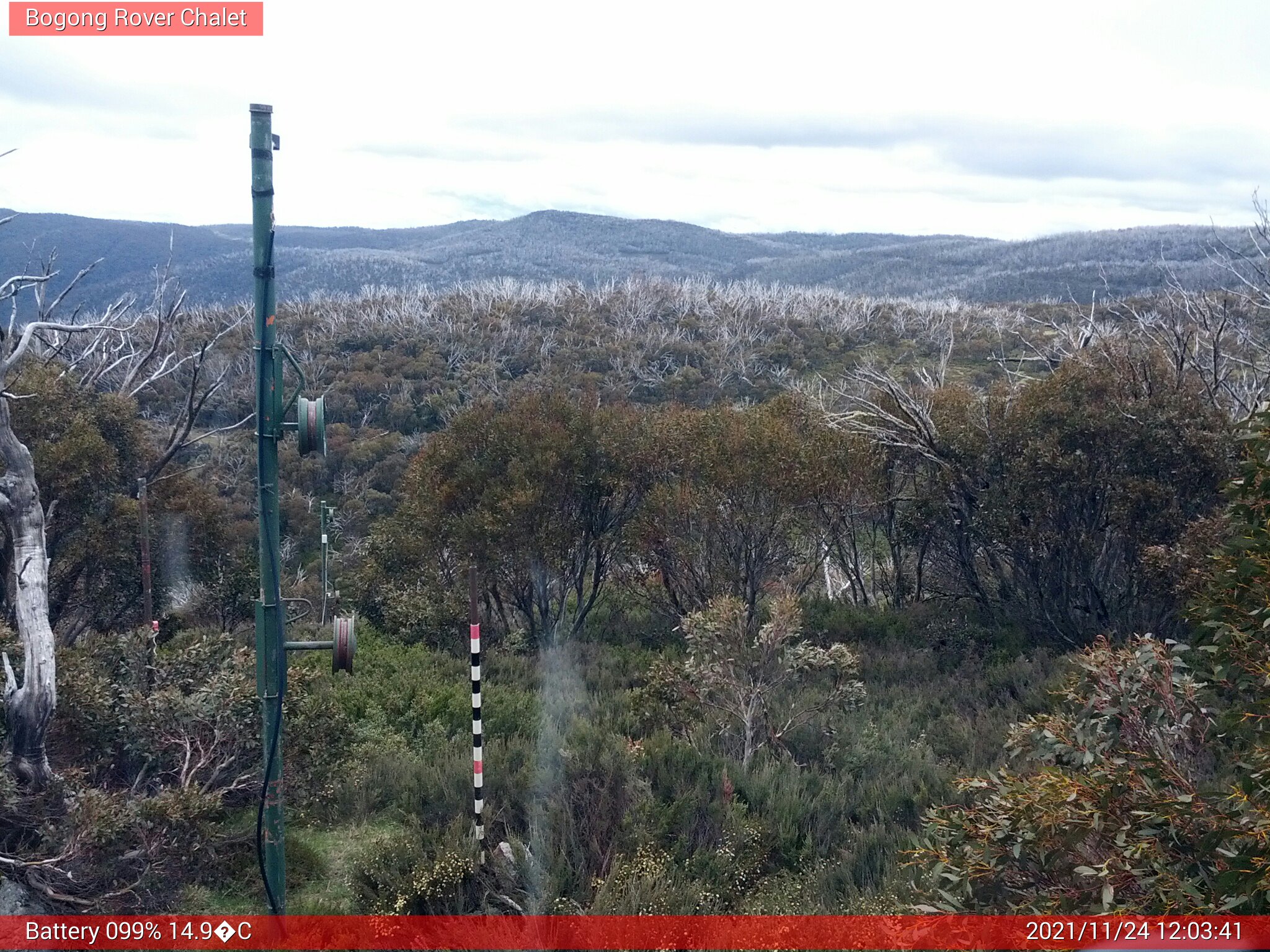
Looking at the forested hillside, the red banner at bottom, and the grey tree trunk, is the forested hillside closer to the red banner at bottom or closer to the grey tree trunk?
the red banner at bottom

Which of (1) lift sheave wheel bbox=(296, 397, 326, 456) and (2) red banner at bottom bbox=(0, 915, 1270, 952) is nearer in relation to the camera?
(2) red banner at bottom bbox=(0, 915, 1270, 952)

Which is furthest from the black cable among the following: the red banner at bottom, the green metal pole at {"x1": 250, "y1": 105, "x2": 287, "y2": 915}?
the red banner at bottom

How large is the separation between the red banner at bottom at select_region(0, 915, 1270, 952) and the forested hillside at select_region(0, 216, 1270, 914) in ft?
0.55

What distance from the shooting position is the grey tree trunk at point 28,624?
6.91m

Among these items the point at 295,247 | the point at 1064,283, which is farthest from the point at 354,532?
the point at 295,247

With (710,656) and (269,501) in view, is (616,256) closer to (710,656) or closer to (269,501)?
(710,656)

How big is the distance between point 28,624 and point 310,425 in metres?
3.39

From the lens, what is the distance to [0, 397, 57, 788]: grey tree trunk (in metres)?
6.91

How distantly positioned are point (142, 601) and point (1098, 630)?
1143 centimetres

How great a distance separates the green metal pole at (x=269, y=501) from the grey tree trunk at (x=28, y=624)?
7.45 feet

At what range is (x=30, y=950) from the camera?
5.56 meters

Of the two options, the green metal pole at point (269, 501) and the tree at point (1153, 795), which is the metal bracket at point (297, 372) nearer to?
the green metal pole at point (269, 501)


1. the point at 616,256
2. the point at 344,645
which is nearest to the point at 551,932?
the point at 344,645

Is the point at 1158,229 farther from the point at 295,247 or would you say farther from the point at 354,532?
the point at 354,532
